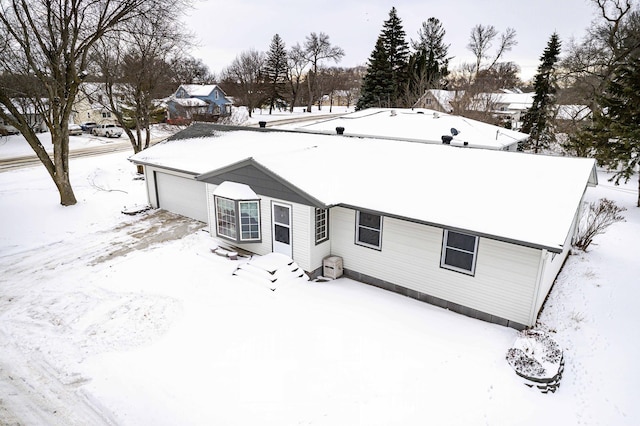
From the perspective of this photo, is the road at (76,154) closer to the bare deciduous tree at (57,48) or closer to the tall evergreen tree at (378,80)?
the bare deciduous tree at (57,48)

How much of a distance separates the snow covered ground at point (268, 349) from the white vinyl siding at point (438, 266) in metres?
0.54

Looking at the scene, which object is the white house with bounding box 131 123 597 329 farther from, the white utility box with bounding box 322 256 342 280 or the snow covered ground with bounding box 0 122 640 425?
the snow covered ground with bounding box 0 122 640 425

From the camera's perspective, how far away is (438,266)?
34.6 ft

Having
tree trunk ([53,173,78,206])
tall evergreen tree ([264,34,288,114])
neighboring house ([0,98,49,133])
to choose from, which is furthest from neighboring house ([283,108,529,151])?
tall evergreen tree ([264,34,288,114])

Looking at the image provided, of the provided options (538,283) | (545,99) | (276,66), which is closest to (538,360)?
(538,283)

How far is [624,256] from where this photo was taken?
1435cm

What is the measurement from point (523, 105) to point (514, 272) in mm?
62051

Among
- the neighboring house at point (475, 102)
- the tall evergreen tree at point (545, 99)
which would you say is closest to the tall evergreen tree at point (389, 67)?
the neighboring house at point (475, 102)

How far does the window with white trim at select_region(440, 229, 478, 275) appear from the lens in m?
10.0

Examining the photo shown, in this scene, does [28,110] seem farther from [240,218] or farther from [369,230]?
[369,230]

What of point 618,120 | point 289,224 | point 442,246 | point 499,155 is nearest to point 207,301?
point 289,224

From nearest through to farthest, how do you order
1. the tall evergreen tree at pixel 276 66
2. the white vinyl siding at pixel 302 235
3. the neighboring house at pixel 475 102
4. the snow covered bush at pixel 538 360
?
the snow covered bush at pixel 538 360
the white vinyl siding at pixel 302 235
the neighboring house at pixel 475 102
the tall evergreen tree at pixel 276 66

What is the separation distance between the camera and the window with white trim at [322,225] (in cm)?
1184

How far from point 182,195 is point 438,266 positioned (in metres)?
12.1
